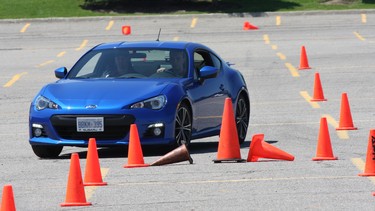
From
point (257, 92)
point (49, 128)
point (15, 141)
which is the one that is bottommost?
point (257, 92)

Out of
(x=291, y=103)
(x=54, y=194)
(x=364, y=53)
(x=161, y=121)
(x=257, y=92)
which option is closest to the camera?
(x=54, y=194)

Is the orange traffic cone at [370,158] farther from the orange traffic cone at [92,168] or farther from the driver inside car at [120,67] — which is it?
the driver inside car at [120,67]

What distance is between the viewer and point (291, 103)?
2002 cm

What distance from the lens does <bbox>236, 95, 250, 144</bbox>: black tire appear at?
14657 mm

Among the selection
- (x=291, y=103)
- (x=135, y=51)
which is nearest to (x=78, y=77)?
(x=135, y=51)

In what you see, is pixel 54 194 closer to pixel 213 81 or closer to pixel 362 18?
pixel 213 81

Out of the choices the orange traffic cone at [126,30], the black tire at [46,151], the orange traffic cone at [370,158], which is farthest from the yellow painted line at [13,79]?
the orange traffic cone at [370,158]

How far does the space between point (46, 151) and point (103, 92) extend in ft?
3.24

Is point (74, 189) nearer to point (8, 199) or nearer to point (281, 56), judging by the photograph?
point (8, 199)

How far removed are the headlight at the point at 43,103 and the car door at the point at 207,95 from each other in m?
1.72

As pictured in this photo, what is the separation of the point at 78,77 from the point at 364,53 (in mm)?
16893

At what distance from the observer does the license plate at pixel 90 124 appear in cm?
1274

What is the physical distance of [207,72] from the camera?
1397 cm

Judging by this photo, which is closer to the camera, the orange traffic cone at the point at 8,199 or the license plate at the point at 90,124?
the orange traffic cone at the point at 8,199
